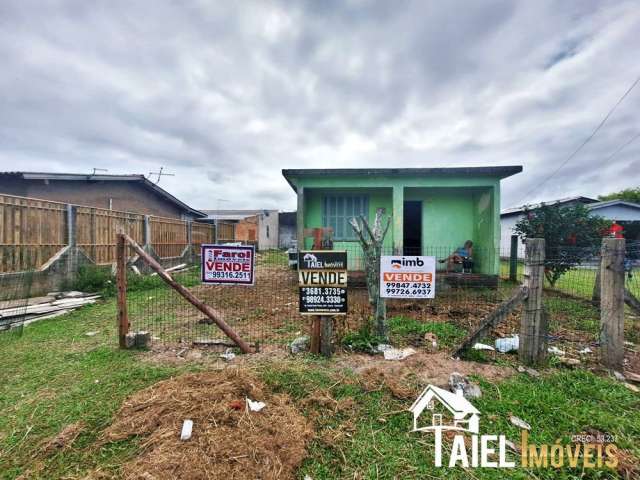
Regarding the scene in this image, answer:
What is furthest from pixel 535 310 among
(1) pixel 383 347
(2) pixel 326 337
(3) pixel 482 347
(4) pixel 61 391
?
(4) pixel 61 391

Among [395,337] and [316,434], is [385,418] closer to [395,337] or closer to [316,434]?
[316,434]

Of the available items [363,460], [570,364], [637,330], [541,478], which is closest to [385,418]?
[363,460]

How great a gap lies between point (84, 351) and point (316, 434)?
11.9 feet

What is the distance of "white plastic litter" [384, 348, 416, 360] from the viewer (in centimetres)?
333

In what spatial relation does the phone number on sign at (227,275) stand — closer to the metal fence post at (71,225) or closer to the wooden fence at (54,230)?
the wooden fence at (54,230)

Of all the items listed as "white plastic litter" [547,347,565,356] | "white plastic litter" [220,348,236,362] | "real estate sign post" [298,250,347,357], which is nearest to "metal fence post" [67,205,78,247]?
"white plastic litter" [220,348,236,362]

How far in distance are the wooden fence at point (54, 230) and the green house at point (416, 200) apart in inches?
210

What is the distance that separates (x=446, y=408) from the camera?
245 cm

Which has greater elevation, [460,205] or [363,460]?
[460,205]

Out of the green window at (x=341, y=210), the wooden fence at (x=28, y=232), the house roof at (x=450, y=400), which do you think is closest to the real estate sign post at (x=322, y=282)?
the house roof at (x=450, y=400)

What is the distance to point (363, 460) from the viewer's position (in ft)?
6.40

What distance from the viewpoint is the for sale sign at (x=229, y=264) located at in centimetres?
365

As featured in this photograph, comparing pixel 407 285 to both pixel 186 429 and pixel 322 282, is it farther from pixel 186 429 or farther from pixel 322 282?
pixel 186 429

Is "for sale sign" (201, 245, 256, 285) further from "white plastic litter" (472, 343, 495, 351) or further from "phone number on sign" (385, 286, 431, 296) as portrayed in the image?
"white plastic litter" (472, 343, 495, 351)
